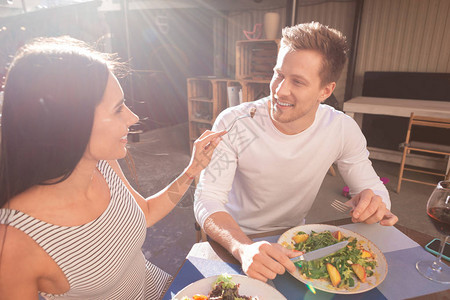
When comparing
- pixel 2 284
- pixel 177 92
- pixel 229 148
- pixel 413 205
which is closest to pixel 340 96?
pixel 413 205

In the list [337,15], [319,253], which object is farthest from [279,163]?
[337,15]

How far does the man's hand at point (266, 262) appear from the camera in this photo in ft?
2.53

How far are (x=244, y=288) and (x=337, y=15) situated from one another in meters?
5.52

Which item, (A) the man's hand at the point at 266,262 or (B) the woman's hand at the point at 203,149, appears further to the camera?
(B) the woman's hand at the point at 203,149

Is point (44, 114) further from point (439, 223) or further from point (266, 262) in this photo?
point (439, 223)

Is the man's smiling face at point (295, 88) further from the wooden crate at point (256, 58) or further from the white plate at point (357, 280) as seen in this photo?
the wooden crate at point (256, 58)

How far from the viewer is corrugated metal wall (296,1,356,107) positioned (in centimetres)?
495

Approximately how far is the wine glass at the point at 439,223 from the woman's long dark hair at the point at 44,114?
1.08 m

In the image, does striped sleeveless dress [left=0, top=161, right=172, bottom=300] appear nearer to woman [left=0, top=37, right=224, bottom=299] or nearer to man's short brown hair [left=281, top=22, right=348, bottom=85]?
woman [left=0, top=37, right=224, bottom=299]

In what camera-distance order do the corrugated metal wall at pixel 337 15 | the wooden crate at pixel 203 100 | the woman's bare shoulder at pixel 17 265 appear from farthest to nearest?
the corrugated metal wall at pixel 337 15 → the wooden crate at pixel 203 100 → the woman's bare shoulder at pixel 17 265

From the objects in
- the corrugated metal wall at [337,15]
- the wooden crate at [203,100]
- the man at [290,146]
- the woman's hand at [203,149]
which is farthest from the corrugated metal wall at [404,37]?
the woman's hand at [203,149]

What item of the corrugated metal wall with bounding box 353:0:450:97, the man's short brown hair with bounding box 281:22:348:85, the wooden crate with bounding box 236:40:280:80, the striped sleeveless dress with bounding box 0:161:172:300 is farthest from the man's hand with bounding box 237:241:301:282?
the corrugated metal wall with bounding box 353:0:450:97

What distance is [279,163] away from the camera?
4.56 ft

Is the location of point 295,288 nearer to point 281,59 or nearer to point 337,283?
point 337,283
